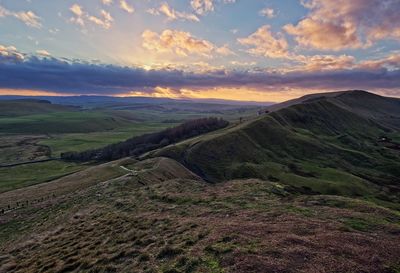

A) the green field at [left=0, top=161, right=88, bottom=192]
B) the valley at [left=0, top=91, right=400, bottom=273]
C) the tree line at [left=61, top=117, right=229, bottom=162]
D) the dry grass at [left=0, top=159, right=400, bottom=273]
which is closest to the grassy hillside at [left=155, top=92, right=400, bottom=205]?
the valley at [left=0, top=91, right=400, bottom=273]

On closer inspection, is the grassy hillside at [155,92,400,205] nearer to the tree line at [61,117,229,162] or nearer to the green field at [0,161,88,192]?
the tree line at [61,117,229,162]

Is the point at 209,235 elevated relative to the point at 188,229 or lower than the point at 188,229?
elevated

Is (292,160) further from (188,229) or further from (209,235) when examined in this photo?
(209,235)

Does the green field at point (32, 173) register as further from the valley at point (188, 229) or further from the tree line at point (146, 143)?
the valley at point (188, 229)

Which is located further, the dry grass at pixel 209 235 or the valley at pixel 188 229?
the valley at pixel 188 229

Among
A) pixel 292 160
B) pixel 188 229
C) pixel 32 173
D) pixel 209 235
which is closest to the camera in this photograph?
pixel 209 235

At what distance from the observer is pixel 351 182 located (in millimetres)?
109750

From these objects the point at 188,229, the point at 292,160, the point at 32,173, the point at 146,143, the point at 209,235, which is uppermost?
the point at 209,235

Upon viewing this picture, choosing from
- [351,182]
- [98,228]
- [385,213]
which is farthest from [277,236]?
[351,182]

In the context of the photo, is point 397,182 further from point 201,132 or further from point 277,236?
point 277,236

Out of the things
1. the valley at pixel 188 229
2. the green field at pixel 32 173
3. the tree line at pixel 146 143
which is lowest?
the green field at pixel 32 173

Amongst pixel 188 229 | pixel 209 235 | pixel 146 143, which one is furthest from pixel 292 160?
pixel 209 235

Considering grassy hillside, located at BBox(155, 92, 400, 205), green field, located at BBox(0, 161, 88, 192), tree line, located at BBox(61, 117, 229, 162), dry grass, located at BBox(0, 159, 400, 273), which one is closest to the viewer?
dry grass, located at BBox(0, 159, 400, 273)

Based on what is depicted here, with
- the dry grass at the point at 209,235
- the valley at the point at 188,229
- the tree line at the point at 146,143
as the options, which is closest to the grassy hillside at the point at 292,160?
the valley at the point at 188,229
